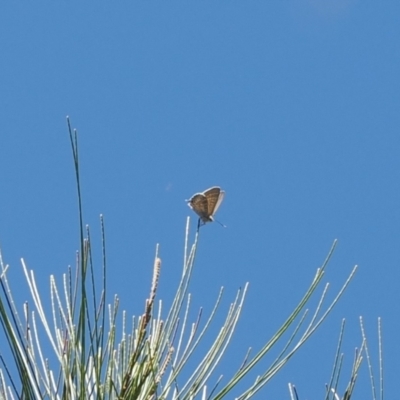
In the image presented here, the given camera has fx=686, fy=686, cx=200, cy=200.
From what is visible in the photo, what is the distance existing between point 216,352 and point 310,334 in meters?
0.20

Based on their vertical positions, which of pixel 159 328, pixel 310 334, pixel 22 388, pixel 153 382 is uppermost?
pixel 310 334

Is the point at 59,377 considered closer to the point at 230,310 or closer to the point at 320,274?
the point at 230,310

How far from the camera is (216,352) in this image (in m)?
1.42

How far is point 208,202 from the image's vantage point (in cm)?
133

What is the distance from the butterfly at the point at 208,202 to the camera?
1329mm

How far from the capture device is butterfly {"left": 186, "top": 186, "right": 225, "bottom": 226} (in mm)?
1329

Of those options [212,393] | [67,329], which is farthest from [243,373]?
[67,329]

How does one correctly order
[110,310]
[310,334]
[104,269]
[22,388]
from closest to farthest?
[104,269], [22,388], [310,334], [110,310]

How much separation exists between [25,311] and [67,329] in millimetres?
102

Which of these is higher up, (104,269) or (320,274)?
(320,274)

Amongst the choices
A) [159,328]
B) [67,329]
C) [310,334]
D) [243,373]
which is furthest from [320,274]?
[67,329]

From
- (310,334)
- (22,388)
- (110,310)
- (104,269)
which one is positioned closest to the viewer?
(104,269)

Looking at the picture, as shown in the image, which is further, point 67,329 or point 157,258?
point 67,329

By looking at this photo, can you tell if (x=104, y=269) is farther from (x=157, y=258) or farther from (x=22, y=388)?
(x=22, y=388)
